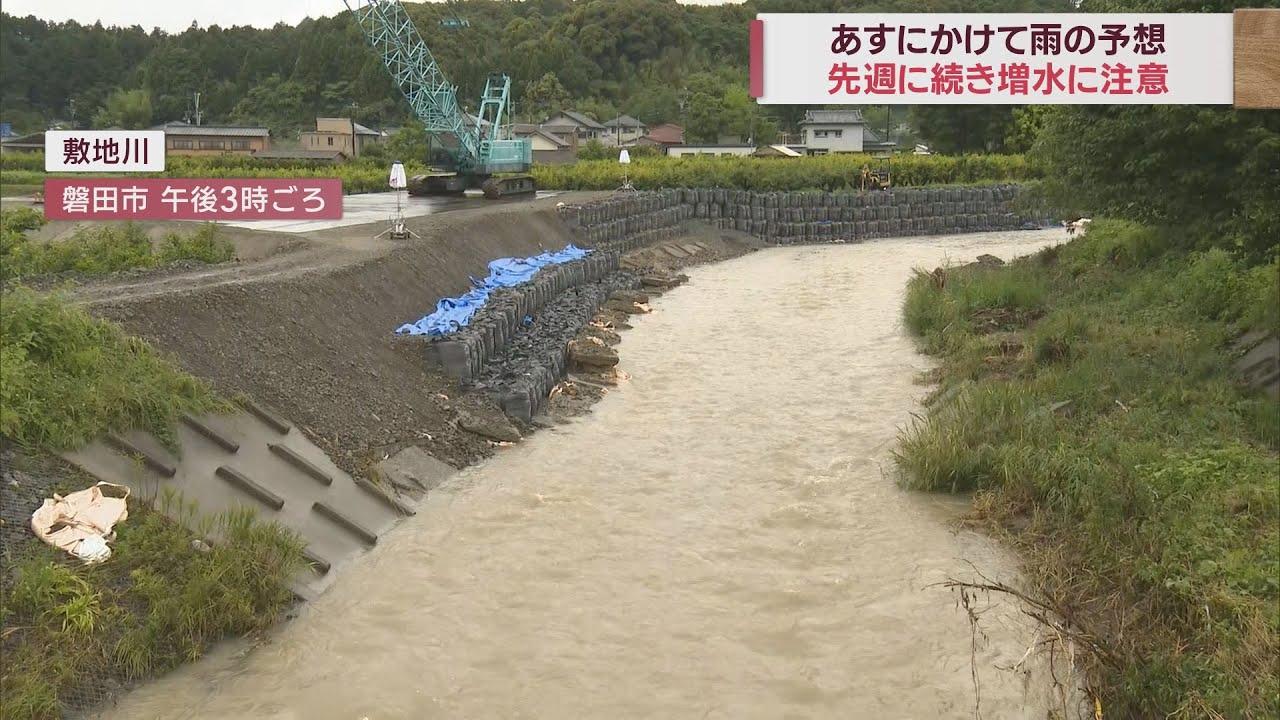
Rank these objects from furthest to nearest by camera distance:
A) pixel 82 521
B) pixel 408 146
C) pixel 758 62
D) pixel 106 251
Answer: pixel 408 146 < pixel 106 251 < pixel 82 521 < pixel 758 62

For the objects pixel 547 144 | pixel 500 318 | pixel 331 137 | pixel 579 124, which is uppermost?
pixel 579 124

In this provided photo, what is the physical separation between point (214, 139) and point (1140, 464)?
2177 inches

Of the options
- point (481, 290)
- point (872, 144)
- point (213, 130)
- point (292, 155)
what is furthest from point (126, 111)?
point (872, 144)

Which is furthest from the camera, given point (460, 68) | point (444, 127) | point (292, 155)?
point (460, 68)

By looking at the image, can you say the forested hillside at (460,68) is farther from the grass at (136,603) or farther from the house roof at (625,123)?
the grass at (136,603)

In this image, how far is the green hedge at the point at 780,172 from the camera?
40.1m

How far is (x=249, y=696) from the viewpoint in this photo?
7.09m

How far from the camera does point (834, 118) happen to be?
7669cm

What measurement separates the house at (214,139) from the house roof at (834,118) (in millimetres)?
38798

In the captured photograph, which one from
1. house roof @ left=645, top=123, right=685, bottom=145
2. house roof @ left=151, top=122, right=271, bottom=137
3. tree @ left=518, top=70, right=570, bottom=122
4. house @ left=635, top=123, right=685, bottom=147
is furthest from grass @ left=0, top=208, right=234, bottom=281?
tree @ left=518, top=70, right=570, bottom=122

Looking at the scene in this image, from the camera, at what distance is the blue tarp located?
15.1m

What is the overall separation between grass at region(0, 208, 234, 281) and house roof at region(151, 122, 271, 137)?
131ft

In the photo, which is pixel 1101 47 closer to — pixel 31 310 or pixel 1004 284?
pixel 31 310

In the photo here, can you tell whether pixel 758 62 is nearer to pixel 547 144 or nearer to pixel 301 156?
pixel 301 156
